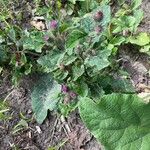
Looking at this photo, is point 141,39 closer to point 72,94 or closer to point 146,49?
point 146,49

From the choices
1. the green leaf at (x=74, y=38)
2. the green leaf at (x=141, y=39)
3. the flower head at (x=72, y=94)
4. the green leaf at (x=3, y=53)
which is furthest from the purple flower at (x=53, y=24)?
the green leaf at (x=141, y=39)

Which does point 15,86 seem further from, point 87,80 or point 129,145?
point 129,145

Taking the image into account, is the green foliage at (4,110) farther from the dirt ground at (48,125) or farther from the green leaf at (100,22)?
the green leaf at (100,22)

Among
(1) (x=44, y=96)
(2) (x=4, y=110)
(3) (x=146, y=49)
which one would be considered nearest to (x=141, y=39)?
(3) (x=146, y=49)

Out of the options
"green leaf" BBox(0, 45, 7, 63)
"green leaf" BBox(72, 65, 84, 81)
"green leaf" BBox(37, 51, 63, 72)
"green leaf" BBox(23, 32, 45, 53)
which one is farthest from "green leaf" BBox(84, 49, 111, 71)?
"green leaf" BBox(0, 45, 7, 63)

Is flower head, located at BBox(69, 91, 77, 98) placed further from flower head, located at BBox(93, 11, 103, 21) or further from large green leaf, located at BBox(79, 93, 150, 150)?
large green leaf, located at BBox(79, 93, 150, 150)

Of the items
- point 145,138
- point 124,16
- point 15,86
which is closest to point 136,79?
point 124,16

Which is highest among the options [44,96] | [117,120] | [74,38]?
[117,120]
